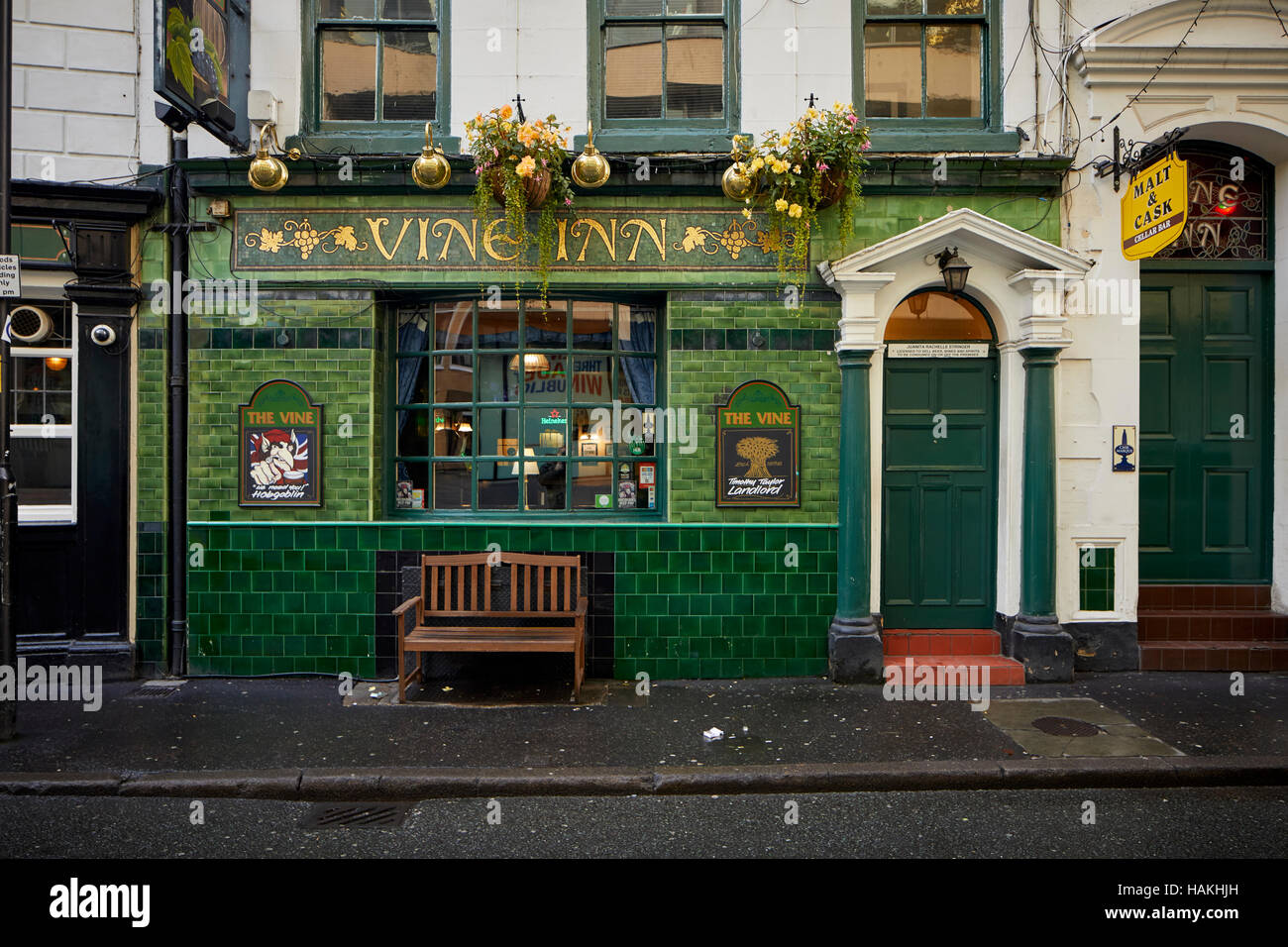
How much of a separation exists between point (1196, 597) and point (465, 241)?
25.2 ft

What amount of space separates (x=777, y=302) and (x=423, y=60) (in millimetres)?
4017

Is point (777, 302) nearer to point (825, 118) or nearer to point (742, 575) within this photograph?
point (825, 118)

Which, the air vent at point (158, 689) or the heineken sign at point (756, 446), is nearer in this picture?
the air vent at point (158, 689)

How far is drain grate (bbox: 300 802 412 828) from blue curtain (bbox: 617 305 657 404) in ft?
13.7

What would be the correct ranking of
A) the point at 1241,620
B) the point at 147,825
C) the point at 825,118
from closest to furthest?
the point at 147,825 < the point at 825,118 < the point at 1241,620

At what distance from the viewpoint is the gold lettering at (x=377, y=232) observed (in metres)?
7.43

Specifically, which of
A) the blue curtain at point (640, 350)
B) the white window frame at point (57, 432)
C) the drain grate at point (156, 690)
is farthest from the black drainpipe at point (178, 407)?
the blue curtain at point (640, 350)

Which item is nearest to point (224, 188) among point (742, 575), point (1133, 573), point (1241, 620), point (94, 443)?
point (94, 443)

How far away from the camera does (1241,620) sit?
25.6ft

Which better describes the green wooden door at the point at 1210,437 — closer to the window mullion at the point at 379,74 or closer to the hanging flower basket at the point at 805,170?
the hanging flower basket at the point at 805,170

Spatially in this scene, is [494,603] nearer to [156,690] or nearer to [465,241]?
[156,690]

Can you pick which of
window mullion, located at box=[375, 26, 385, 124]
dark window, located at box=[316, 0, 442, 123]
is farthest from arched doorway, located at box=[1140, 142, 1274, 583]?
window mullion, located at box=[375, 26, 385, 124]

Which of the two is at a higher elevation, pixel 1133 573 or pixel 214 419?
pixel 214 419

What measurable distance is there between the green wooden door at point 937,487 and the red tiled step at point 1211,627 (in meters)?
1.60
